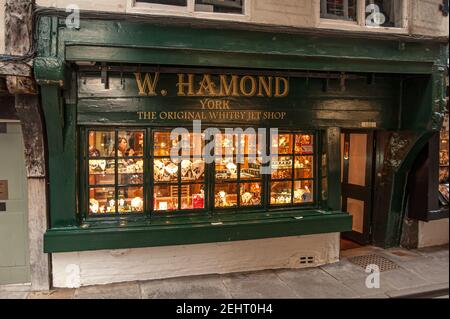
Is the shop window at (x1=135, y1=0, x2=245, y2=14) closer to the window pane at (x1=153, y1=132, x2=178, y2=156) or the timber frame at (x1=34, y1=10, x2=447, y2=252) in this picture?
the timber frame at (x1=34, y1=10, x2=447, y2=252)

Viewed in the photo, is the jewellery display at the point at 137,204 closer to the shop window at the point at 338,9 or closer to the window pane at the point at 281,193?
the window pane at the point at 281,193

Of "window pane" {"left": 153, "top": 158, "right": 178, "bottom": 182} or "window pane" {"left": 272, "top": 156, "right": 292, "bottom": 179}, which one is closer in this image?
"window pane" {"left": 153, "top": 158, "right": 178, "bottom": 182}

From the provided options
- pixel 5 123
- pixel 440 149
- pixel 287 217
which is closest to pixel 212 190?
pixel 287 217

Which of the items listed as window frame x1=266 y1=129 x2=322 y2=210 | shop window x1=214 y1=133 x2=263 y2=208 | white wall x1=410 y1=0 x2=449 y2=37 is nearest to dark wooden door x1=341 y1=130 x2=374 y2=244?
window frame x1=266 y1=129 x2=322 y2=210

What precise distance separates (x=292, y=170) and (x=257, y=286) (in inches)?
Answer: 79.1

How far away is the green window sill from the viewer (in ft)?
17.4

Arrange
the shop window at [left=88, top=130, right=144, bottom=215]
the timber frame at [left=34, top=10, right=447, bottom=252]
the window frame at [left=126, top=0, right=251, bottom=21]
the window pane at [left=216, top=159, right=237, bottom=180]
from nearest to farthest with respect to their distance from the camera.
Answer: the timber frame at [left=34, top=10, right=447, bottom=252], the window frame at [left=126, top=0, right=251, bottom=21], the shop window at [left=88, top=130, right=144, bottom=215], the window pane at [left=216, top=159, right=237, bottom=180]

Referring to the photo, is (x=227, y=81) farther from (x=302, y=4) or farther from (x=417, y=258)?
(x=417, y=258)

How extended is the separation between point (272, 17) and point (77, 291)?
4933 mm

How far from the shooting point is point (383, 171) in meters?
7.35

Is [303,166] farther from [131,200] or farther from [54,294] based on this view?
[54,294]

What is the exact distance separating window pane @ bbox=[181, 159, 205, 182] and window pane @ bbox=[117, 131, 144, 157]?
27.5 inches

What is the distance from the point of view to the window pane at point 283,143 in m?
6.36

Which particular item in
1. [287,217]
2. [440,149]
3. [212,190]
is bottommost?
[287,217]
